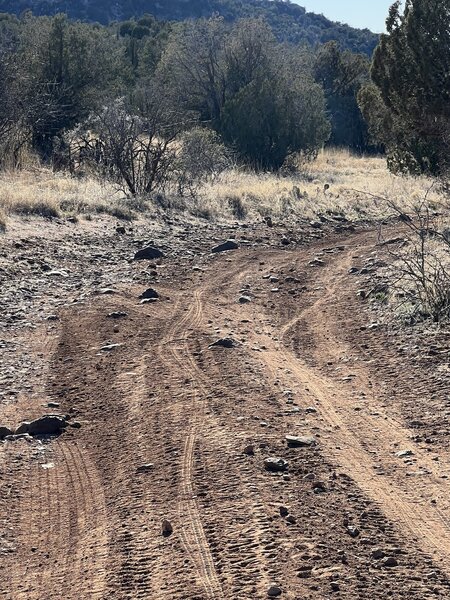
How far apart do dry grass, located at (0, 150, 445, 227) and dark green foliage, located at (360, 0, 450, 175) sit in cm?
123

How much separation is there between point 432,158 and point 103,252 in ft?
28.8

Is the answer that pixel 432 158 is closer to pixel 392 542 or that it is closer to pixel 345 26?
pixel 392 542

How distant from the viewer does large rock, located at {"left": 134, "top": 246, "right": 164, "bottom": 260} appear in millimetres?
12070

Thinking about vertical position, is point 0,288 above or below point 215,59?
below

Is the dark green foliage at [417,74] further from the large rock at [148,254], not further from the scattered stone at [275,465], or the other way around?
the scattered stone at [275,465]

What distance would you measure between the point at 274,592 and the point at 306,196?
14967 millimetres

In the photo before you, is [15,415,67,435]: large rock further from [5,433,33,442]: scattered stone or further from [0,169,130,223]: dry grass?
[0,169,130,223]: dry grass

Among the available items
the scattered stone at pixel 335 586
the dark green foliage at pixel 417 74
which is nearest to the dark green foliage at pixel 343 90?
the dark green foliage at pixel 417 74

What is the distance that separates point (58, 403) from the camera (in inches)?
256

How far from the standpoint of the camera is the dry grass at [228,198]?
14.4 meters

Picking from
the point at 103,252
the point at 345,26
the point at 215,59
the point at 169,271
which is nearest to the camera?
the point at 169,271

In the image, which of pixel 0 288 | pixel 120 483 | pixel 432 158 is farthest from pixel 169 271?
pixel 432 158

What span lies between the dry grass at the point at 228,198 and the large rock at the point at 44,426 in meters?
7.11

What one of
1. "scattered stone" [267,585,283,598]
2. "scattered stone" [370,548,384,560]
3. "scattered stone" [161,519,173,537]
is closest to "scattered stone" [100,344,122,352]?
"scattered stone" [161,519,173,537]
